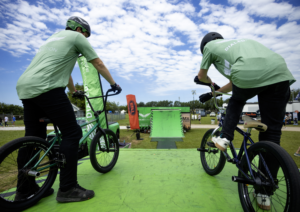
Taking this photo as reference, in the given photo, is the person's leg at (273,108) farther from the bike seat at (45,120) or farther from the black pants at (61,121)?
the bike seat at (45,120)

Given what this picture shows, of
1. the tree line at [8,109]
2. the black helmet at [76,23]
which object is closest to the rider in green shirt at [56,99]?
the black helmet at [76,23]

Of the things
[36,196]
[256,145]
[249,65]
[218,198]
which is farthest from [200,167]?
[36,196]

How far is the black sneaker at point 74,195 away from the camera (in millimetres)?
1664

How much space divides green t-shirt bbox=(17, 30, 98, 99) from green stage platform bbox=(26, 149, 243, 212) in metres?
1.17

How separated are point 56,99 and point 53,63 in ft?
1.20

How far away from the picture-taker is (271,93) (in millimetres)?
1479

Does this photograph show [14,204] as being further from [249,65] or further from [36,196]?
[249,65]

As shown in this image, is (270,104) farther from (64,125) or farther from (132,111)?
(132,111)

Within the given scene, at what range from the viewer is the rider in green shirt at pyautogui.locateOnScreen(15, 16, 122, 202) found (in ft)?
5.22

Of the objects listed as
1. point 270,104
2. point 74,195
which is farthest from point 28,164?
point 270,104

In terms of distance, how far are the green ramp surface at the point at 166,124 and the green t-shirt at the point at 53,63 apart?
8654 mm

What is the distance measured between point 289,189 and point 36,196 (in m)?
2.17

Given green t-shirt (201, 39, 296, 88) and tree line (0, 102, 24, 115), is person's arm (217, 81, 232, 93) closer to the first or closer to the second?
green t-shirt (201, 39, 296, 88)

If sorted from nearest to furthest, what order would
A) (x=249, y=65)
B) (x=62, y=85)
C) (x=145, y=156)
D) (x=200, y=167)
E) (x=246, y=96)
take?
(x=249, y=65), (x=246, y=96), (x=62, y=85), (x=200, y=167), (x=145, y=156)
